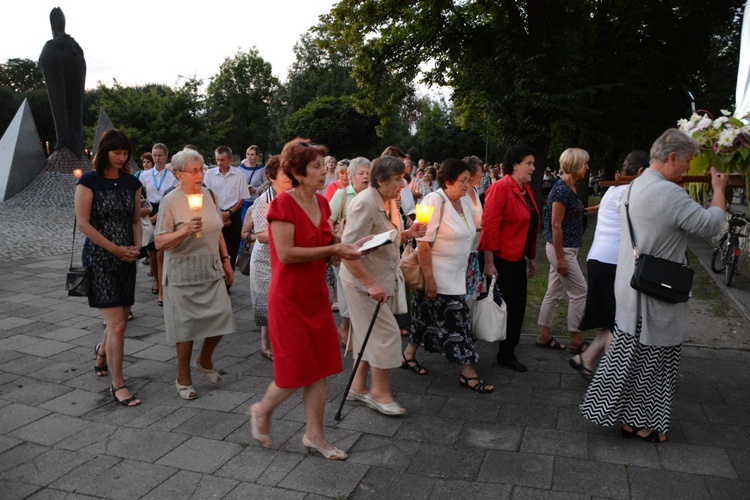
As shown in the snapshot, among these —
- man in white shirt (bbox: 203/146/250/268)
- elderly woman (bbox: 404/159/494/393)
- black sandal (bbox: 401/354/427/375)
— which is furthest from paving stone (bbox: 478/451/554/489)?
man in white shirt (bbox: 203/146/250/268)

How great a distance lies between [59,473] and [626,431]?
3.52 m

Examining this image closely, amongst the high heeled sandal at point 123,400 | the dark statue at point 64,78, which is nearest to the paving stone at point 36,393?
the high heeled sandal at point 123,400

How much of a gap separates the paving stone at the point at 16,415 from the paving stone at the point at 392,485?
2.57 m

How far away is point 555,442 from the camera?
3822 mm

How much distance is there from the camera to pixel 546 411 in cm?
433

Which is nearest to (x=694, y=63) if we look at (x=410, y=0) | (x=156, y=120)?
(x=410, y=0)

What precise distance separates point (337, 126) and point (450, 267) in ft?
157

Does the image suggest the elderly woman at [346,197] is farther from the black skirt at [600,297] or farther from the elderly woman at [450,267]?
the black skirt at [600,297]

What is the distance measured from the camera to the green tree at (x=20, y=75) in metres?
67.1

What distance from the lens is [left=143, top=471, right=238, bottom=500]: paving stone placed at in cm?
323

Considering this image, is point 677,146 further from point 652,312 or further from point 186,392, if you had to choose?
point 186,392

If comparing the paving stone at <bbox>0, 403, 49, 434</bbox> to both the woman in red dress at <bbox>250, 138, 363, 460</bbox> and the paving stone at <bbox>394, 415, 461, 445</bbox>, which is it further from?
the paving stone at <bbox>394, 415, 461, 445</bbox>

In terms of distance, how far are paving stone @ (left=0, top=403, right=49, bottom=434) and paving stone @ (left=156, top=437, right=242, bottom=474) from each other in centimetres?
131

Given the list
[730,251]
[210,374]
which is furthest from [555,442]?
[730,251]
